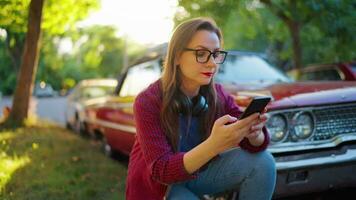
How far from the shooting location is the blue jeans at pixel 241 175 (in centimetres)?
262

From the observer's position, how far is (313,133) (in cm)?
382

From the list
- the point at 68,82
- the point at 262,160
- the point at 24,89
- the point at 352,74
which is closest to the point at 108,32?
the point at 68,82

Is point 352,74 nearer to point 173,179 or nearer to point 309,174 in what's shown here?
point 309,174

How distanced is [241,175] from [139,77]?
378 cm

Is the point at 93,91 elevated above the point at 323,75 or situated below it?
below

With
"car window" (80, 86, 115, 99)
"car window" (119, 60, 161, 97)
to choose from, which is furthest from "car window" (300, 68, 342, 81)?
"car window" (80, 86, 115, 99)

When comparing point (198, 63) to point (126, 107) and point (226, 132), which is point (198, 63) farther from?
point (126, 107)

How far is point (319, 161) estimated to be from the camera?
3590 millimetres

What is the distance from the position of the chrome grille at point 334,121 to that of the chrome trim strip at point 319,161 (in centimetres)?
23

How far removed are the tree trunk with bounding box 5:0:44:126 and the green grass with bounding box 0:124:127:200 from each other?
2783 millimetres

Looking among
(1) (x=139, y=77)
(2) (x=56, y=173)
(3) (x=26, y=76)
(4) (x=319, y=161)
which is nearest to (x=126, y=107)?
(1) (x=139, y=77)

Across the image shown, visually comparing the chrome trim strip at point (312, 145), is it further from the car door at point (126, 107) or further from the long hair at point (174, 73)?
the car door at point (126, 107)

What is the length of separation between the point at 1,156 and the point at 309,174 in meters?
3.80

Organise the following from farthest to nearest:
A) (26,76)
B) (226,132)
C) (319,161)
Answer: (26,76), (319,161), (226,132)
